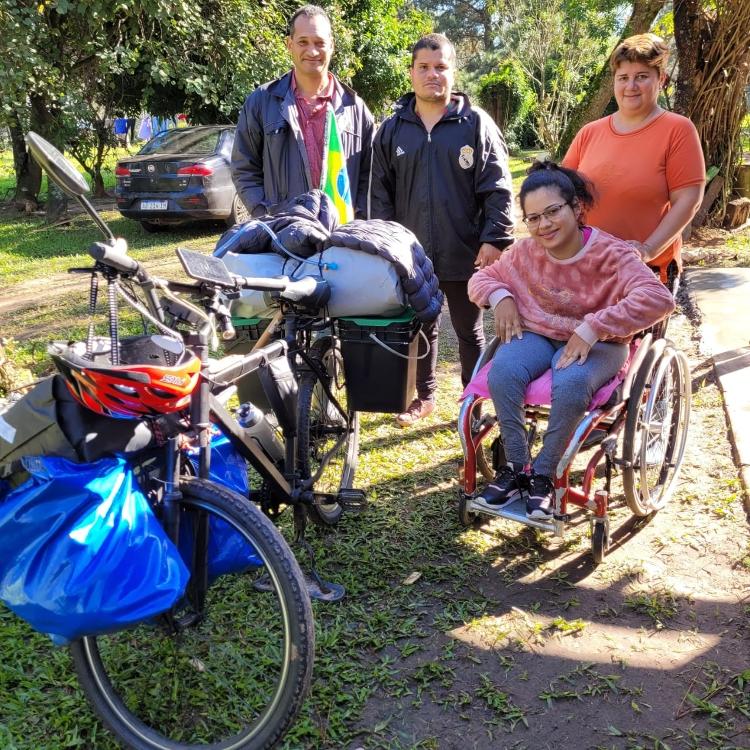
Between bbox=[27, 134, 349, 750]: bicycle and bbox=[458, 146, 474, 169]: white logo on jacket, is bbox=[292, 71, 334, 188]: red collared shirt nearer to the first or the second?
bbox=[458, 146, 474, 169]: white logo on jacket

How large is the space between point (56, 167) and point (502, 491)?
1.99 metres

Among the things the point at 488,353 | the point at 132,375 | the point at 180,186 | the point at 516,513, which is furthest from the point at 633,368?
the point at 180,186

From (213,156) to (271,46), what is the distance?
266 centimetres

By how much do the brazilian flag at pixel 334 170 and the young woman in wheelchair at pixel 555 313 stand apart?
1007mm

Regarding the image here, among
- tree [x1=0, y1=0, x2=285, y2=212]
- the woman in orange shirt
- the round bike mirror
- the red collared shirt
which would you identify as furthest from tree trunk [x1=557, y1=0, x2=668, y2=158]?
the round bike mirror

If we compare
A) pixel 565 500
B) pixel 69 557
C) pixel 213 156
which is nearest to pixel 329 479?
pixel 565 500

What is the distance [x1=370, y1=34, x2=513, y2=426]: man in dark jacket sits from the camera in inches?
149

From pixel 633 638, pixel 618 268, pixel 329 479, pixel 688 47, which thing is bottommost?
pixel 633 638

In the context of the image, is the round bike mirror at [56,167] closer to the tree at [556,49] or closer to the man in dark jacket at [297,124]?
the man in dark jacket at [297,124]

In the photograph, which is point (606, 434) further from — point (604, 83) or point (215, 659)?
point (604, 83)

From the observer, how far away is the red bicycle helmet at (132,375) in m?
1.79

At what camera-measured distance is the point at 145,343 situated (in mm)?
2004

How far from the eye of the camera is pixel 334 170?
3.80 metres

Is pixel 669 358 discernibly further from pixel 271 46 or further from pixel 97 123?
pixel 97 123
